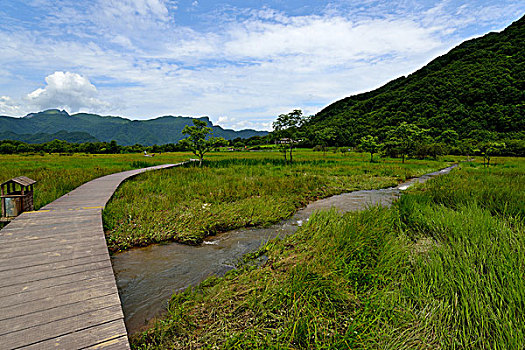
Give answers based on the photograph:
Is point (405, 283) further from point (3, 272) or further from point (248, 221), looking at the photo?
point (3, 272)

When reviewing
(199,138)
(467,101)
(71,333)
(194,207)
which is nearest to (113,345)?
(71,333)

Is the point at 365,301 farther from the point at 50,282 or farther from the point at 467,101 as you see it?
the point at 467,101

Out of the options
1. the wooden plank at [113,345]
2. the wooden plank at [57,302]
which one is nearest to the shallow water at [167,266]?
the wooden plank at [57,302]

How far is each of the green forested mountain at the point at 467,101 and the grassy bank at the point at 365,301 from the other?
4670cm

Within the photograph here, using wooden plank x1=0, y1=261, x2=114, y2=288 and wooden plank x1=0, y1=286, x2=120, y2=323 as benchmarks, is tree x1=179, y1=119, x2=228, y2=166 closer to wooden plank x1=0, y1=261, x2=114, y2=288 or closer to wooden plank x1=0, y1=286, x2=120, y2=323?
wooden plank x1=0, y1=261, x2=114, y2=288

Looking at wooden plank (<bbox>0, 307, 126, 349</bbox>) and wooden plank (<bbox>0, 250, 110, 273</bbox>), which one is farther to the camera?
wooden plank (<bbox>0, 250, 110, 273</bbox>)

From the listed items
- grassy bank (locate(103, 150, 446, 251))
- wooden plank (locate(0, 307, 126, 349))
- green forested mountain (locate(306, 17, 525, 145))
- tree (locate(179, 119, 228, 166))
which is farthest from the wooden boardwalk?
green forested mountain (locate(306, 17, 525, 145))

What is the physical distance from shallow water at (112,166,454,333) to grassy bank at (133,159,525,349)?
0.48 meters

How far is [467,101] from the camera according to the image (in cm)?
7431

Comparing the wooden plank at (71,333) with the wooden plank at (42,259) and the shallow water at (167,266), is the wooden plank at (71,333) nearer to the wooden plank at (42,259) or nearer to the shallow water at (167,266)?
the shallow water at (167,266)

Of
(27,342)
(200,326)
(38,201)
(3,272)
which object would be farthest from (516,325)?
(38,201)

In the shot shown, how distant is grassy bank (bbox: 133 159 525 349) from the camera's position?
2830mm

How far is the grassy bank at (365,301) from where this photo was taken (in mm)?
2830

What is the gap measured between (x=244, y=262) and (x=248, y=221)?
3.05 m
